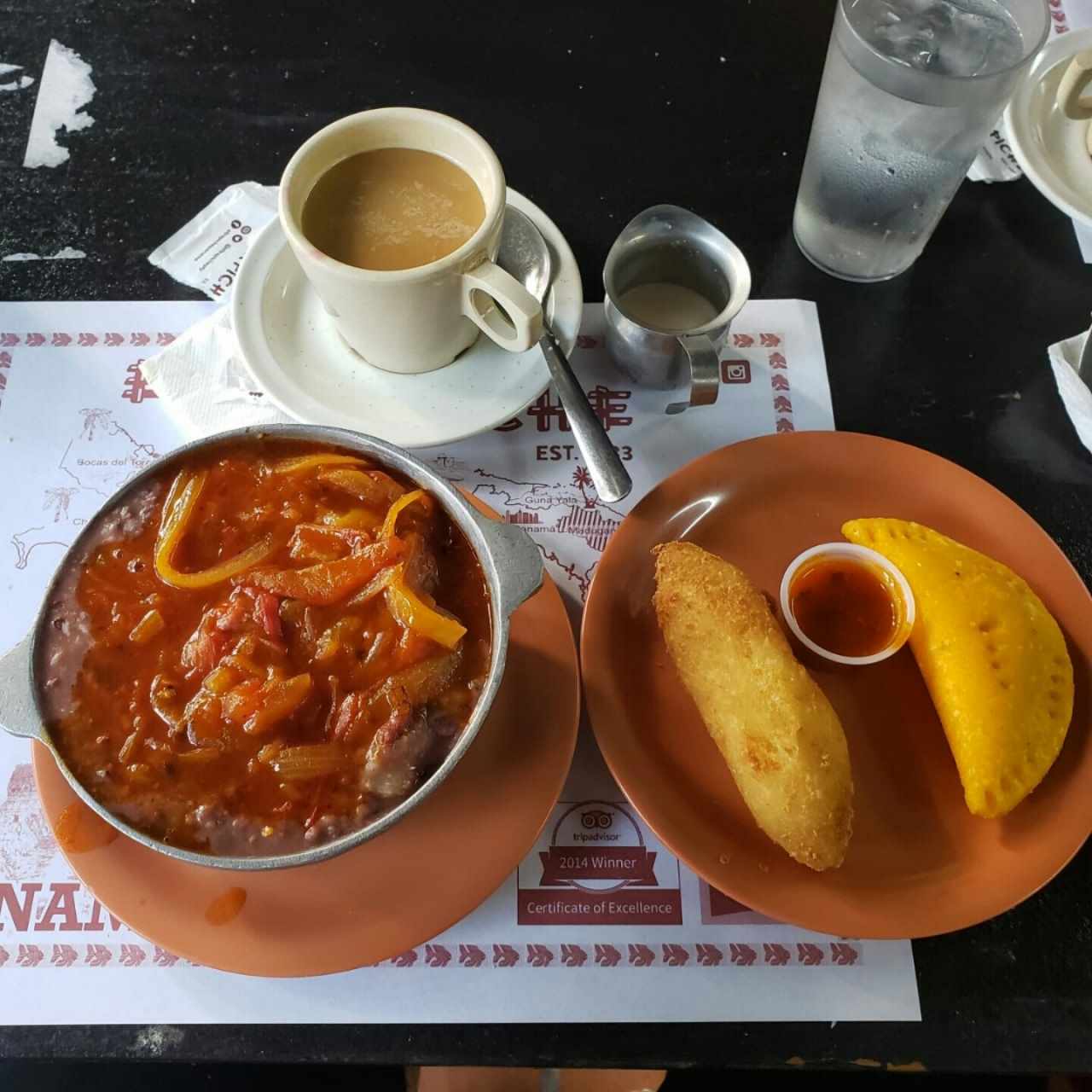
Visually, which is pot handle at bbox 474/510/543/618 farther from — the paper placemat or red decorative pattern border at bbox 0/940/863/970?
red decorative pattern border at bbox 0/940/863/970

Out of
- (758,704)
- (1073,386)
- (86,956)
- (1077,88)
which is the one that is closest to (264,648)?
(86,956)

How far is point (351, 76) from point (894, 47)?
0.90m

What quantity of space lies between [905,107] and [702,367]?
44cm

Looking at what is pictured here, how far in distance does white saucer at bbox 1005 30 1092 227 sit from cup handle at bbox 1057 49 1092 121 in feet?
0.27

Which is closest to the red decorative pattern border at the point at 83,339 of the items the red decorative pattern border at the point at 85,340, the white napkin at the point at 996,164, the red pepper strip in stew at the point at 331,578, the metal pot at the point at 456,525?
the red decorative pattern border at the point at 85,340

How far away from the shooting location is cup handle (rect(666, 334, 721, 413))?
1132 mm

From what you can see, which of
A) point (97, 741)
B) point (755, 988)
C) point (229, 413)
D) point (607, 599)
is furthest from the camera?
point (229, 413)

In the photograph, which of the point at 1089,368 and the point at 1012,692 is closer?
the point at 1012,692

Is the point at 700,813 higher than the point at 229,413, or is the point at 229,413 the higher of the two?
the point at 229,413

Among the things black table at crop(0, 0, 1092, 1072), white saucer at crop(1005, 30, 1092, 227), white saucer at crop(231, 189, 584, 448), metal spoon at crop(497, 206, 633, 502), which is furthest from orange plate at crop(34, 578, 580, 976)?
white saucer at crop(1005, 30, 1092, 227)

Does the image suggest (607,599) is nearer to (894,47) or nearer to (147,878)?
(147,878)

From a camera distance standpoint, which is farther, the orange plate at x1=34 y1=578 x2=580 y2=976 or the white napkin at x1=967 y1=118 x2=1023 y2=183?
the white napkin at x1=967 y1=118 x2=1023 y2=183

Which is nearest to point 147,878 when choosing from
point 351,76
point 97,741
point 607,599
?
point 97,741

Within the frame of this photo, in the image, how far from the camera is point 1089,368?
4.27 feet
